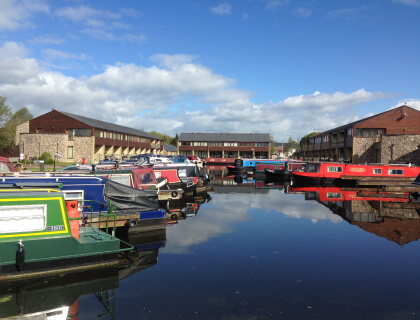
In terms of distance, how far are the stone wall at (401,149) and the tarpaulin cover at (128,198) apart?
46656 mm

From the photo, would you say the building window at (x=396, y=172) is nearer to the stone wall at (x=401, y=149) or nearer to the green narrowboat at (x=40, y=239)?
the stone wall at (x=401, y=149)

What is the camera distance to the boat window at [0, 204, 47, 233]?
860 cm

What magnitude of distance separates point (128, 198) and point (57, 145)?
46244 millimetres

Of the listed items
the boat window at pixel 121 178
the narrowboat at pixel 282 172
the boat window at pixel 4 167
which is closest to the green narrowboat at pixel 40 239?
the boat window at pixel 121 178

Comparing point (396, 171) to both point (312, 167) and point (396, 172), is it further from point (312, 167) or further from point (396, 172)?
point (312, 167)

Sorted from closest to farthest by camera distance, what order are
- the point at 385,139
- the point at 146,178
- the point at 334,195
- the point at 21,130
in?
the point at 146,178, the point at 334,195, the point at 385,139, the point at 21,130

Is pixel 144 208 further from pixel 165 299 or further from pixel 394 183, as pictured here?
pixel 394 183

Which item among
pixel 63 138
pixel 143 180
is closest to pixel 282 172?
pixel 143 180

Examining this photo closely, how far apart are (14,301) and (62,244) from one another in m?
1.64

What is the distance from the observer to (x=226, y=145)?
91312mm

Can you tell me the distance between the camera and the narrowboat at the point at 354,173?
34.6 meters

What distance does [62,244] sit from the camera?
8969mm

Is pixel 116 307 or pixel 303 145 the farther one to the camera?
pixel 303 145

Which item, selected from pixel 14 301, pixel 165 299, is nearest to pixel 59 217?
pixel 14 301
